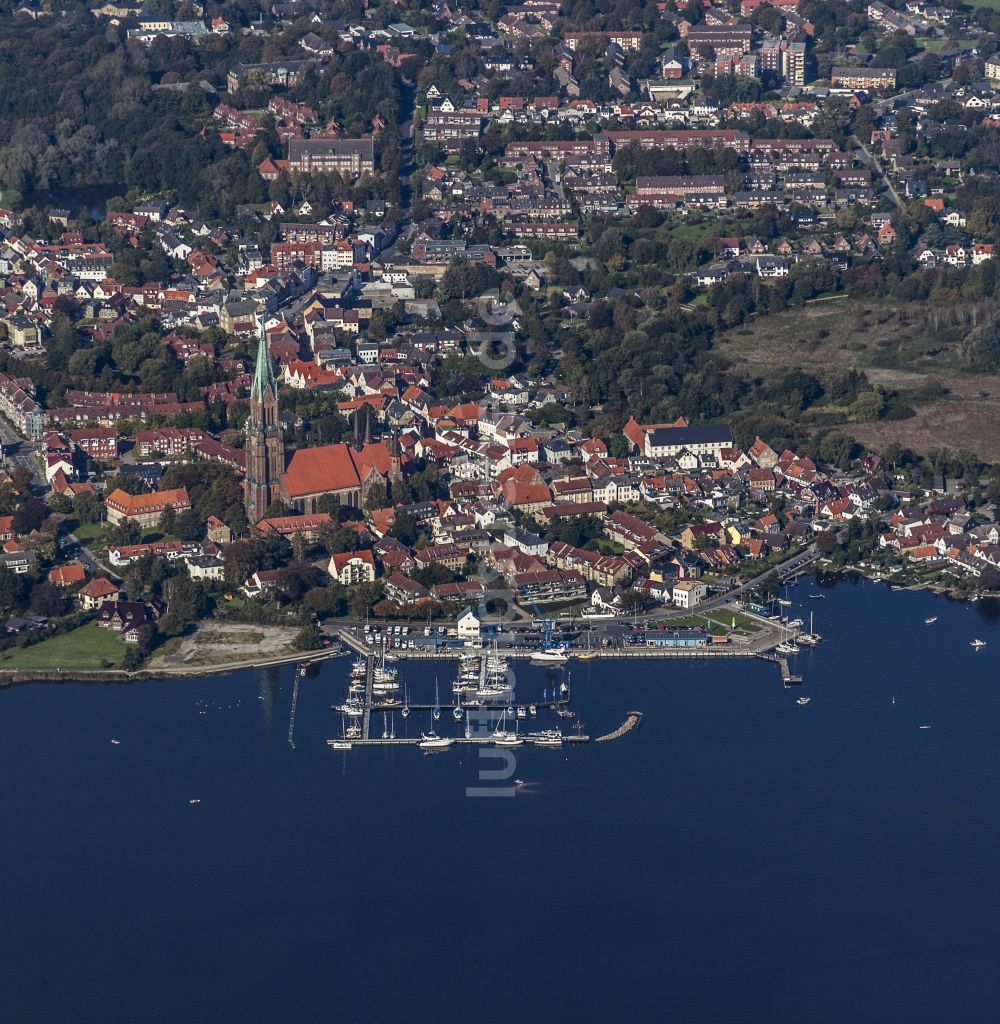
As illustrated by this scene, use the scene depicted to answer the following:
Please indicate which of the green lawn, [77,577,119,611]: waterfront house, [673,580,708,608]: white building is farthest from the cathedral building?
[673,580,708,608]: white building

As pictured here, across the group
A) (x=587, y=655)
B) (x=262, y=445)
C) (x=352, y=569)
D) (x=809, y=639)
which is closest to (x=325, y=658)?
(x=352, y=569)

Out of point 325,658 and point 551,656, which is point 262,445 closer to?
point 325,658

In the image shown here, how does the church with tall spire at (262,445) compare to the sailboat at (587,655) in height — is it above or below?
above

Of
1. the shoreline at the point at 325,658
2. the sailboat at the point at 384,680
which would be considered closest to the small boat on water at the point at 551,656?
the shoreline at the point at 325,658

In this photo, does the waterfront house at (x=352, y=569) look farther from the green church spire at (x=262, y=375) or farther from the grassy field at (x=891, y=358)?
the grassy field at (x=891, y=358)

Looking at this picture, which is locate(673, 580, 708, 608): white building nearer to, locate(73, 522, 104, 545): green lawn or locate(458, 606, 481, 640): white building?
locate(458, 606, 481, 640): white building

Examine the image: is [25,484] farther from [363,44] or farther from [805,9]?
[805,9]
